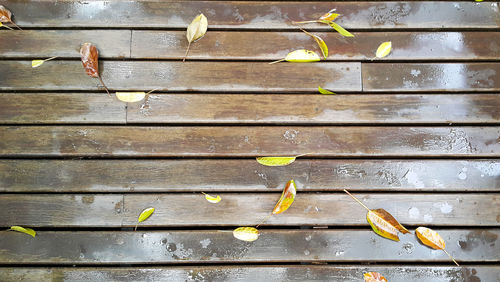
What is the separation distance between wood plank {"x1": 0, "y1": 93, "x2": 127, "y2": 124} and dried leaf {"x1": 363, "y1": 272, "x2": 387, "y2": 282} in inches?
50.4

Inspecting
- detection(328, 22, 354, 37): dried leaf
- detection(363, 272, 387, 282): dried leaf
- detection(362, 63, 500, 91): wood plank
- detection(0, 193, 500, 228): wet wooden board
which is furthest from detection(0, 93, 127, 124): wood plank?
detection(363, 272, 387, 282): dried leaf

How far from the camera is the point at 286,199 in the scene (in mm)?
1565

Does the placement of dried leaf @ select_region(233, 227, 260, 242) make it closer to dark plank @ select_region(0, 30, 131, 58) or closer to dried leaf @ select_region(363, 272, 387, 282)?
dried leaf @ select_region(363, 272, 387, 282)

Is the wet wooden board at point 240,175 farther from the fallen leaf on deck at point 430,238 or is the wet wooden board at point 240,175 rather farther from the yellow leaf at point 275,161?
the fallen leaf on deck at point 430,238

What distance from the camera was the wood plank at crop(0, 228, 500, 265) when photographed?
155 centimetres

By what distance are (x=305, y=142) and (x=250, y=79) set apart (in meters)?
0.39

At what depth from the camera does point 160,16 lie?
1.67 metres

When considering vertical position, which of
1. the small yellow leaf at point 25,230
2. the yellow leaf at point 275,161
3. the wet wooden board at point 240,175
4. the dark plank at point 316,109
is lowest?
the small yellow leaf at point 25,230

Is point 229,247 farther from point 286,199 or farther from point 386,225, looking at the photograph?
point 386,225

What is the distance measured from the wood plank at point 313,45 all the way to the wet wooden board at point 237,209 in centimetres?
65

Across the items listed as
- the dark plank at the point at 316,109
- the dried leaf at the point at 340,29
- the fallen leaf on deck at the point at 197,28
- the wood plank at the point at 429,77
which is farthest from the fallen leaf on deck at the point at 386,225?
the fallen leaf on deck at the point at 197,28

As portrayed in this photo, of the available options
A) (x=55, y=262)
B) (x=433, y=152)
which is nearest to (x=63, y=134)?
(x=55, y=262)

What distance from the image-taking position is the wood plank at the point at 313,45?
1.66 meters

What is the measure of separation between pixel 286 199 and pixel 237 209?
0.22 meters
